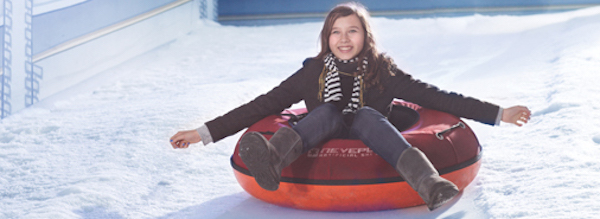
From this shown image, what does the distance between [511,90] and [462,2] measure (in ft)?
15.7

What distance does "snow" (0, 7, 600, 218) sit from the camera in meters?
1.82

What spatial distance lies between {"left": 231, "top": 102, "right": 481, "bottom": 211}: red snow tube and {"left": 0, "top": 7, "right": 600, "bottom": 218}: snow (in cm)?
6

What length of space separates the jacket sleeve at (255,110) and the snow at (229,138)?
0.87ft

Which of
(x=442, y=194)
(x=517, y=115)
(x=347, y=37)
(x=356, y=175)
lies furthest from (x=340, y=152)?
(x=517, y=115)

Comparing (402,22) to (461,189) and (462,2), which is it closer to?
(462,2)

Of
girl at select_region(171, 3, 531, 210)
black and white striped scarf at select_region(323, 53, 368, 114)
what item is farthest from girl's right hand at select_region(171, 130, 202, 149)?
black and white striped scarf at select_region(323, 53, 368, 114)

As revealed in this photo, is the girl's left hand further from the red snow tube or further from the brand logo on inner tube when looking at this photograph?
the brand logo on inner tube

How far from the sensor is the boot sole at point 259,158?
1.47 metres

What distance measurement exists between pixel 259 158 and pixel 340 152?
0.97 feet

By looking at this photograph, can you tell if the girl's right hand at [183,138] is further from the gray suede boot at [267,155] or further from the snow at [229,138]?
the gray suede boot at [267,155]

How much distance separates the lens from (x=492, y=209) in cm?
166

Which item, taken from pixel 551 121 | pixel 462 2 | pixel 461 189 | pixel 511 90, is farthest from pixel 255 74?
pixel 462 2

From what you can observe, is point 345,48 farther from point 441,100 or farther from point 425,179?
point 425,179

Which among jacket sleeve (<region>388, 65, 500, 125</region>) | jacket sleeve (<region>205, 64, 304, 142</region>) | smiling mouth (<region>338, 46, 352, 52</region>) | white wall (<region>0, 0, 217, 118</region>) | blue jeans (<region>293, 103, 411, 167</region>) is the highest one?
smiling mouth (<region>338, 46, 352, 52</region>)
